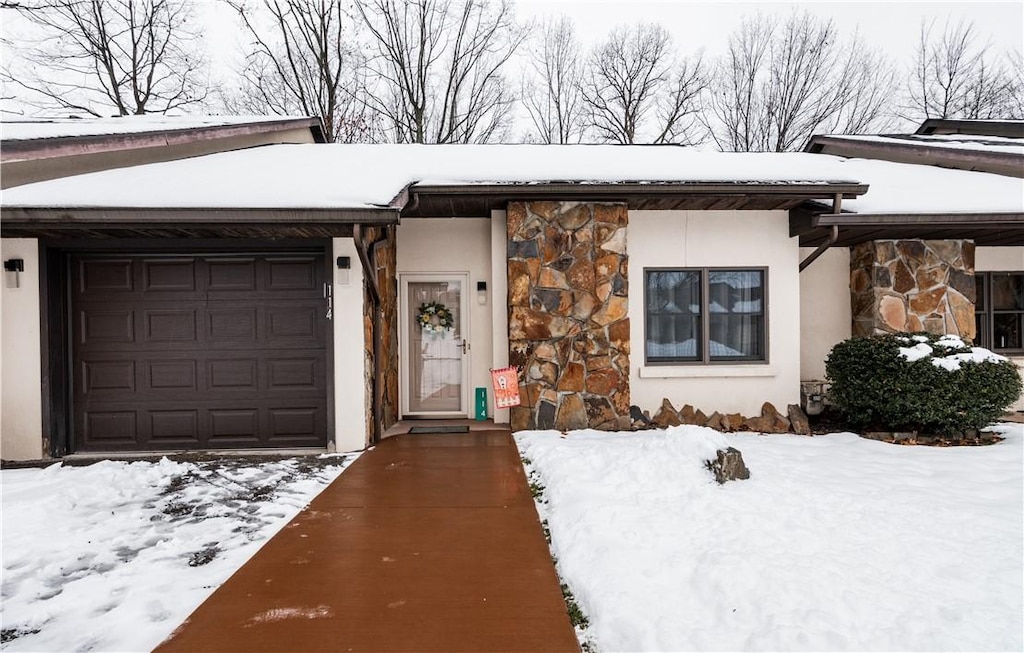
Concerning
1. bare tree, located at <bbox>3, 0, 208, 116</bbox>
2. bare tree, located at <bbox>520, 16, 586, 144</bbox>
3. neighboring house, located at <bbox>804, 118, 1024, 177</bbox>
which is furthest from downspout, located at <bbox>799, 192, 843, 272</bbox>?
bare tree, located at <bbox>3, 0, 208, 116</bbox>

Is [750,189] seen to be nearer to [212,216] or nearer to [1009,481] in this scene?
[1009,481]

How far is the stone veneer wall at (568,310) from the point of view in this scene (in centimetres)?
590

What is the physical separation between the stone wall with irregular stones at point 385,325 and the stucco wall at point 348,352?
0.32 ft

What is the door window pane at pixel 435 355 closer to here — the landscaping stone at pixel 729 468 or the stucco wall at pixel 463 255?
the stucco wall at pixel 463 255

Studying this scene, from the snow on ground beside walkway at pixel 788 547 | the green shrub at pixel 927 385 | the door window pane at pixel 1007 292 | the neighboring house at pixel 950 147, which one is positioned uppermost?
the neighboring house at pixel 950 147

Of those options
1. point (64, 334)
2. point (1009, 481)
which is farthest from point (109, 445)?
point (1009, 481)

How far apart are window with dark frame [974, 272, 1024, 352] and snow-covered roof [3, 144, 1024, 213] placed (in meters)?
1.42

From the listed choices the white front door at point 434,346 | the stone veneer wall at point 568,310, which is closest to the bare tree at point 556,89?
the white front door at point 434,346

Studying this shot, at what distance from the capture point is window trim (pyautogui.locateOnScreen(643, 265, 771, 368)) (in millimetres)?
6324

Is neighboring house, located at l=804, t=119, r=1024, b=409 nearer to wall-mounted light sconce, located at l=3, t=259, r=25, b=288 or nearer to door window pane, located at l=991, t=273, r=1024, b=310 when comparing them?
door window pane, located at l=991, t=273, r=1024, b=310

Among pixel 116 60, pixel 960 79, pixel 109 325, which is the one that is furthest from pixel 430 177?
pixel 960 79

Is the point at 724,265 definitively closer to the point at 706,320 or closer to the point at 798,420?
the point at 706,320

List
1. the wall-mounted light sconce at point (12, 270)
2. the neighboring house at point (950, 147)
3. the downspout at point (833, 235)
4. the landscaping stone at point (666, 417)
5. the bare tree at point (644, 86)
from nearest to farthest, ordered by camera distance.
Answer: the wall-mounted light sconce at point (12, 270)
the downspout at point (833, 235)
the landscaping stone at point (666, 417)
the neighboring house at point (950, 147)
the bare tree at point (644, 86)

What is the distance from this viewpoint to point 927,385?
539 cm
